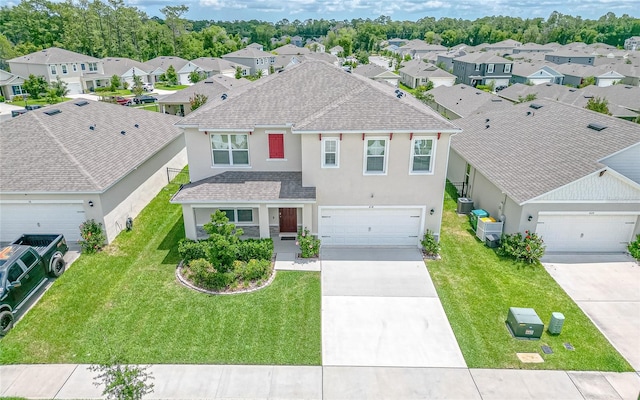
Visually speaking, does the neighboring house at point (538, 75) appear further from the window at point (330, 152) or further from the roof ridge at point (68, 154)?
the roof ridge at point (68, 154)

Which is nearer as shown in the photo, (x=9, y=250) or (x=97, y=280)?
(x=9, y=250)

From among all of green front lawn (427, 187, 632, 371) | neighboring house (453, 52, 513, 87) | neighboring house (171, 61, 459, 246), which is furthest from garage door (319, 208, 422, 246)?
neighboring house (453, 52, 513, 87)

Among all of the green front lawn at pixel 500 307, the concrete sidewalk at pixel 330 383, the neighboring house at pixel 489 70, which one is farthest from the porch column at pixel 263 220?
the neighboring house at pixel 489 70

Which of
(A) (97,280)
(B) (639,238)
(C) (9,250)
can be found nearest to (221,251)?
(A) (97,280)

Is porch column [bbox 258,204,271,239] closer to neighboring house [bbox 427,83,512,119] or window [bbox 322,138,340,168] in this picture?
window [bbox 322,138,340,168]

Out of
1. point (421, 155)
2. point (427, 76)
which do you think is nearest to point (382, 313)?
point (421, 155)

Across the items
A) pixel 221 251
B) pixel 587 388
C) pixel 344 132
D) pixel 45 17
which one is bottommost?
pixel 587 388

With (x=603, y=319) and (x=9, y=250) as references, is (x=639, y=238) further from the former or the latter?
(x=9, y=250)
